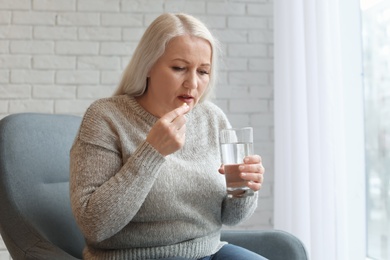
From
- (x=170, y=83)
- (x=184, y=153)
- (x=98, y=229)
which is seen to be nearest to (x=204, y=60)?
(x=170, y=83)

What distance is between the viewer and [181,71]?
53.5 inches

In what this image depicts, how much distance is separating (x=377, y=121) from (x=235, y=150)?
1.10 m

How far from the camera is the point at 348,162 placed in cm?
206

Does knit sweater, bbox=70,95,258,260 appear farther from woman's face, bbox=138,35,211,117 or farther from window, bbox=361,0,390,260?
window, bbox=361,0,390,260

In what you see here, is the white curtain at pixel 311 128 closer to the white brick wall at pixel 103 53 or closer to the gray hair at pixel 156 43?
the white brick wall at pixel 103 53

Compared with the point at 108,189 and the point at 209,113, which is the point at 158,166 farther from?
the point at 209,113

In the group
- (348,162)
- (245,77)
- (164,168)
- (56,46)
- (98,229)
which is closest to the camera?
(98,229)

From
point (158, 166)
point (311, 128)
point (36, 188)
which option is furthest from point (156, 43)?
point (311, 128)

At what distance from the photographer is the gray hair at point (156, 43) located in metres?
1.37

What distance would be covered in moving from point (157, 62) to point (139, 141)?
217 mm

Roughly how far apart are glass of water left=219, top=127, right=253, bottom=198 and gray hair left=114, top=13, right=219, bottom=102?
0.93 ft

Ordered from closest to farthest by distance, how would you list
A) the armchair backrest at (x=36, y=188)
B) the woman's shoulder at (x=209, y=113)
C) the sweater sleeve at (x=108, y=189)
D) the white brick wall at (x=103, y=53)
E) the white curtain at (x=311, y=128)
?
the sweater sleeve at (x=108, y=189), the armchair backrest at (x=36, y=188), the woman's shoulder at (x=209, y=113), the white curtain at (x=311, y=128), the white brick wall at (x=103, y=53)

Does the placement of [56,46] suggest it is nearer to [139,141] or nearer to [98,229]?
[139,141]

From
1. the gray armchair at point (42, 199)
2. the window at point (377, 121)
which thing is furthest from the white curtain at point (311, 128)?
the gray armchair at point (42, 199)
